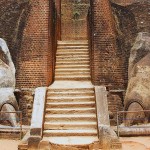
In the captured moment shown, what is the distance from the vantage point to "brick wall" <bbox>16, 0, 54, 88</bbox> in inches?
421

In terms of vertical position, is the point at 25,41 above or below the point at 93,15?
below

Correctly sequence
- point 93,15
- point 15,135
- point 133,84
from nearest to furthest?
point 15,135 < point 133,84 < point 93,15

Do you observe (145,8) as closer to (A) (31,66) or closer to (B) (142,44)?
(B) (142,44)

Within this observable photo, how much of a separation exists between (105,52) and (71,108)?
269 centimetres

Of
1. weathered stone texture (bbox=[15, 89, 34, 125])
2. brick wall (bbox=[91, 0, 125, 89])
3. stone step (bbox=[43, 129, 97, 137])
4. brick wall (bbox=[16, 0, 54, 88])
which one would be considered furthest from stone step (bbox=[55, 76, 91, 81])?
stone step (bbox=[43, 129, 97, 137])

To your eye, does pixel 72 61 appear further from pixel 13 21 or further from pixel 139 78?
pixel 139 78

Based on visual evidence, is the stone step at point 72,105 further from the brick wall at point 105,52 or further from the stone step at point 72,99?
the brick wall at point 105,52

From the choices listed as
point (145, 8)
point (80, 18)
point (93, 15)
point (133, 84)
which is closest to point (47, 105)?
point (133, 84)

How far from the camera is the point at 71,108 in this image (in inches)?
352

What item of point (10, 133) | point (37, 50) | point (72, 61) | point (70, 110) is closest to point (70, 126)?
point (70, 110)

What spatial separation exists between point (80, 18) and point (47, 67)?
6265 millimetres

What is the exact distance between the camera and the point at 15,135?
8828 millimetres

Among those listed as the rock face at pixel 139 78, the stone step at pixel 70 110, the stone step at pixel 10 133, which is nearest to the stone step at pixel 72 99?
the stone step at pixel 70 110

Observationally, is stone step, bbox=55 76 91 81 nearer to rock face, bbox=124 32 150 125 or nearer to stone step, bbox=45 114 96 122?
rock face, bbox=124 32 150 125
